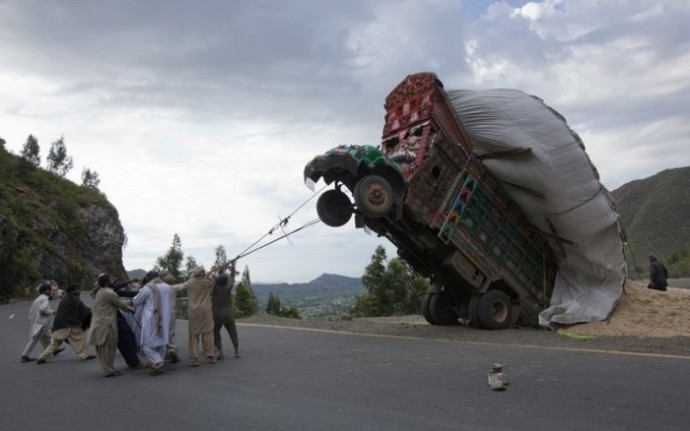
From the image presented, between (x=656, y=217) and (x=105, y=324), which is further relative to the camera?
(x=656, y=217)

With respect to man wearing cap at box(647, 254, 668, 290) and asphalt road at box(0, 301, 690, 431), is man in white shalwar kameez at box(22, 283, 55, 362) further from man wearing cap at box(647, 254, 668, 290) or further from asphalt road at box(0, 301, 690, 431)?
man wearing cap at box(647, 254, 668, 290)

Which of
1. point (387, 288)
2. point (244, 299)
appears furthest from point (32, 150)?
point (387, 288)

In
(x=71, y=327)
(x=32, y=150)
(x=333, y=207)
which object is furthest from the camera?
(x=32, y=150)

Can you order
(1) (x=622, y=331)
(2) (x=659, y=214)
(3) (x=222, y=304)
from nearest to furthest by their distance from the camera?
(3) (x=222, y=304)
(1) (x=622, y=331)
(2) (x=659, y=214)

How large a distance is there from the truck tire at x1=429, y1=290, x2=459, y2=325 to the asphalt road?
3.60 metres

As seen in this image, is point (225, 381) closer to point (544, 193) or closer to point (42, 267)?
point (544, 193)

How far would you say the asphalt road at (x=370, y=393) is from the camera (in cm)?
507

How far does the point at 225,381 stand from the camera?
7.30m

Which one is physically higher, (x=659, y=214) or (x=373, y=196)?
(x=659, y=214)

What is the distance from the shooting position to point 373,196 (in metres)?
10.2

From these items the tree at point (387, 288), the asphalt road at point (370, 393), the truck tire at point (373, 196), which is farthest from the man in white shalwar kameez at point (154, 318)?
the tree at point (387, 288)

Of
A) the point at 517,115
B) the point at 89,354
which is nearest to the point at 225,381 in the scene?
the point at 89,354

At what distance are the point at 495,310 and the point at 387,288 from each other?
18.3 meters

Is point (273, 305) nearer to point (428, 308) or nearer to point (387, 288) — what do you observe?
point (387, 288)
